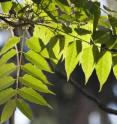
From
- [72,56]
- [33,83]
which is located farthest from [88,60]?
[33,83]

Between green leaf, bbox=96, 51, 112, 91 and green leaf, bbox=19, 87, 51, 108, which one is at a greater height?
green leaf, bbox=96, 51, 112, 91

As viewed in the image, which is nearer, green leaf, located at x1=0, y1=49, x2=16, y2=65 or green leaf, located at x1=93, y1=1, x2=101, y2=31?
green leaf, located at x1=93, y1=1, x2=101, y2=31

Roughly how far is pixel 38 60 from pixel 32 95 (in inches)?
3.2

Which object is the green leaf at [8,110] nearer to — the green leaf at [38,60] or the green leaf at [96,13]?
the green leaf at [38,60]

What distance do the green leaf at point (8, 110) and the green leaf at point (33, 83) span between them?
52 millimetres

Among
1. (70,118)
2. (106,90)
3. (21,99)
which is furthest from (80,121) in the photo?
(21,99)

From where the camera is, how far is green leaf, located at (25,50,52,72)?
0.91m

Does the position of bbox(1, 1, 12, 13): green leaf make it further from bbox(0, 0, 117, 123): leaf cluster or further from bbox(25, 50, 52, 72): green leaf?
bbox(25, 50, 52, 72): green leaf

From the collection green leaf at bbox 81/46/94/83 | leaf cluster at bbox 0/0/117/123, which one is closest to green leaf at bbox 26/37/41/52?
leaf cluster at bbox 0/0/117/123

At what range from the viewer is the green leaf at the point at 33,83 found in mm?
919

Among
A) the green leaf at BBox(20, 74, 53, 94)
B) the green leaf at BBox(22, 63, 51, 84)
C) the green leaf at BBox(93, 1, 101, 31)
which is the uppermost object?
the green leaf at BBox(93, 1, 101, 31)

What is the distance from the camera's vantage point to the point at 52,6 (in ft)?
2.77

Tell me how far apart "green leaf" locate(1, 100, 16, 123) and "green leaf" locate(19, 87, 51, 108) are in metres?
0.03

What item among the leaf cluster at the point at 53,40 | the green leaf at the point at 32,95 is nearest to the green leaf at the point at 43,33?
the leaf cluster at the point at 53,40
